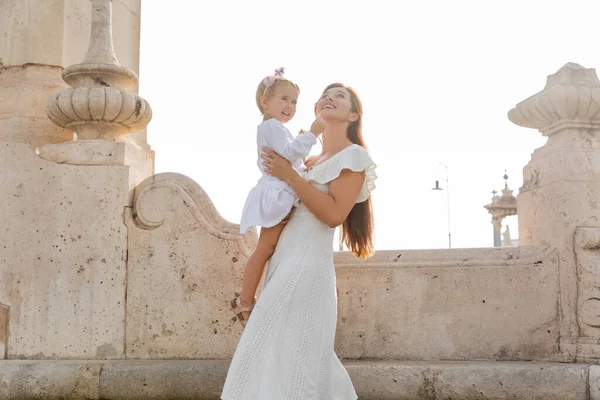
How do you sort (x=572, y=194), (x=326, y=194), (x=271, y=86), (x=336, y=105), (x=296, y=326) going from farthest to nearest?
(x=572, y=194)
(x=336, y=105)
(x=271, y=86)
(x=326, y=194)
(x=296, y=326)

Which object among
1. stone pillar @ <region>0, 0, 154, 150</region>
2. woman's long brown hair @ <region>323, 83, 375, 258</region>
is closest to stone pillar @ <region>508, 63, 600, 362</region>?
woman's long brown hair @ <region>323, 83, 375, 258</region>

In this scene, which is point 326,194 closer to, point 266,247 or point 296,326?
point 266,247

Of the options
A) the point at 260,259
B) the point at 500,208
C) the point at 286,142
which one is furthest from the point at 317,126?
the point at 500,208

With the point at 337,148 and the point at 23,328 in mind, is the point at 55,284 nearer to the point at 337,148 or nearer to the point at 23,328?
the point at 23,328

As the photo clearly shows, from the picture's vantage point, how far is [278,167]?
3.28 metres

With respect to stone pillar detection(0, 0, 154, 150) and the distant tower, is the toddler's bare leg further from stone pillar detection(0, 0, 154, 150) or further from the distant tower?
the distant tower

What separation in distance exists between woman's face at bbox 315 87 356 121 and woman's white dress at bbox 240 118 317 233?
0.25m

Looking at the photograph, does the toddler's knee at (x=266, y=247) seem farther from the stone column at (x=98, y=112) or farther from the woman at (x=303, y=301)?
the stone column at (x=98, y=112)

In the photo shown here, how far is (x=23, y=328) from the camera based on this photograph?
185 inches

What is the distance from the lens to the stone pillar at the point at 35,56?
5.23 m

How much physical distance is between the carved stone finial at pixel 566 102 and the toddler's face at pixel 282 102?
A: 209cm

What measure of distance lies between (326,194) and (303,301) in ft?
1.64

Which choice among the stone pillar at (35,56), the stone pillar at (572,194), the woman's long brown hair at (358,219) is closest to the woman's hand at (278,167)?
the woman's long brown hair at (358,219)

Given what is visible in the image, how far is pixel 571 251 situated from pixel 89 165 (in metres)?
3.23
